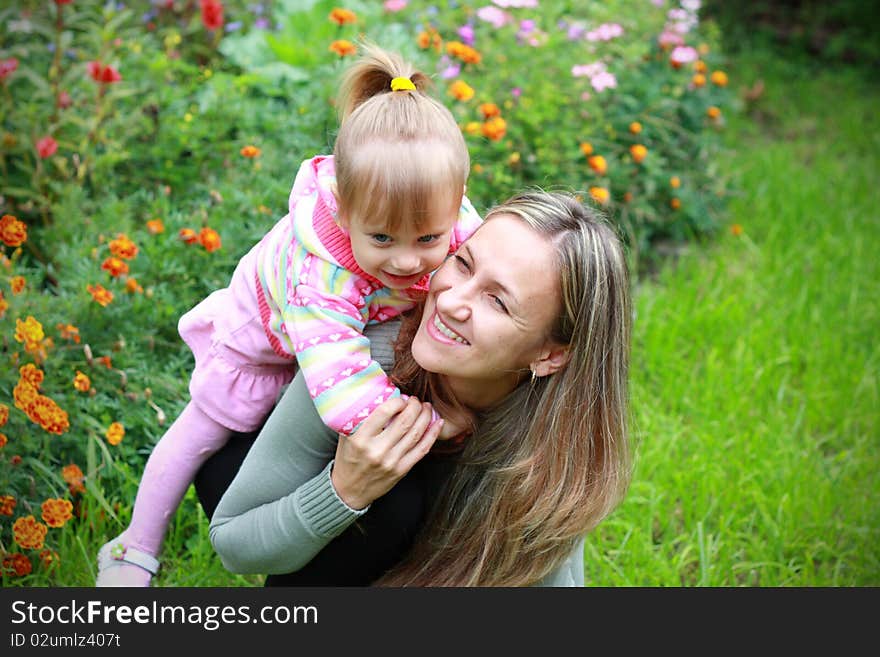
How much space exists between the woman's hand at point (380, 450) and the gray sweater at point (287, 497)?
0.03m

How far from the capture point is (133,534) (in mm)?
2164

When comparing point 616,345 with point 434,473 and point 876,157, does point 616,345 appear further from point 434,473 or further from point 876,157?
point 876,157

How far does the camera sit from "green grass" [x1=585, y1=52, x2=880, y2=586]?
2.61 meters

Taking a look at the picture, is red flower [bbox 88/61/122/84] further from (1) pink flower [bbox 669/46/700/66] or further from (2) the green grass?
(1) pink flower [bbox 669/46/700/66]

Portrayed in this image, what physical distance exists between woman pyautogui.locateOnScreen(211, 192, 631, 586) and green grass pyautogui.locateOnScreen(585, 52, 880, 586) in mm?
733

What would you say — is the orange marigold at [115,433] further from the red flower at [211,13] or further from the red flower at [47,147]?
the red flower at [211,13]

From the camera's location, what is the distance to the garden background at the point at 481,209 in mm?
2338

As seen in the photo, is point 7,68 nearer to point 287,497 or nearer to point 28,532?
point 28,532

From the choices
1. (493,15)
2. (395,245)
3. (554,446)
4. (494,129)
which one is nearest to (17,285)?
(395,245)

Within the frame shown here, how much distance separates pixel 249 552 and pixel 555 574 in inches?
22.3

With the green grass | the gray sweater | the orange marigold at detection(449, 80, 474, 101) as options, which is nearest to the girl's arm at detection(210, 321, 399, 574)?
the gray sweater

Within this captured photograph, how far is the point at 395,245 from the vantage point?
1.67 metres

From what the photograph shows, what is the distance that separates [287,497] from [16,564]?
0.72 m
